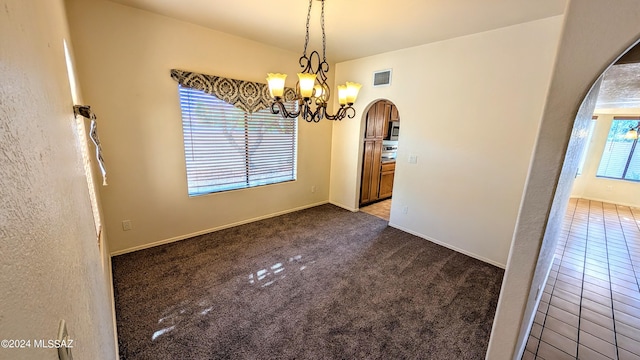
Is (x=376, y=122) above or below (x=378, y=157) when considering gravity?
above

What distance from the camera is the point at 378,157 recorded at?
5.02 metres

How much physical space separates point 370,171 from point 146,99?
12.3ft

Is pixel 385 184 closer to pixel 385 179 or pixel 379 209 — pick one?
pixel 385 179

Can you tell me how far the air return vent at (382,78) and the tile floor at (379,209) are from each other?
2256 millimetres

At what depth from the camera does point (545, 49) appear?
2420 millimetres

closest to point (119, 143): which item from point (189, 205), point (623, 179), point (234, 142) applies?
point (189, 205)

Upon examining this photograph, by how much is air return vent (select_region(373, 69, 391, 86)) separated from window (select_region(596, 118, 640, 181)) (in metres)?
6.61

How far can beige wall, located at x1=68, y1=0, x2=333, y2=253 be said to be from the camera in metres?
2.48

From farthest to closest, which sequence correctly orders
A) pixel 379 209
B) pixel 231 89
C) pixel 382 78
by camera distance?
pixel 379 209, pixel 382 78, pixel 231 89

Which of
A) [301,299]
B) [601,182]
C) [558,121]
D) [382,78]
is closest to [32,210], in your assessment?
[558,121]

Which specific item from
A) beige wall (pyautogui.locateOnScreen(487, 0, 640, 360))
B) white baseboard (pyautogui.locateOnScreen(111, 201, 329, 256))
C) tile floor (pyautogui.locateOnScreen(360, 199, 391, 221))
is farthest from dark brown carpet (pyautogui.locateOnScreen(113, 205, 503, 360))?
tile floor (pyautogui.locateOnScreen(360, 199, 391, 221))

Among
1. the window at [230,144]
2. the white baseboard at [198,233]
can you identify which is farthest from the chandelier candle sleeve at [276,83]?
the white baseboard at [198,233]

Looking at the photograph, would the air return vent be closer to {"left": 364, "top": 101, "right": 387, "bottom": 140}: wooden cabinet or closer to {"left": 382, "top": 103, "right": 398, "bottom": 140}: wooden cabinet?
{"left": 364, "top": 101, "right": 387, "bottom": 140}: wooden cabinet

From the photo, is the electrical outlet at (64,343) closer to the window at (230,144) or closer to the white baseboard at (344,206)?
the window at (230,144)
